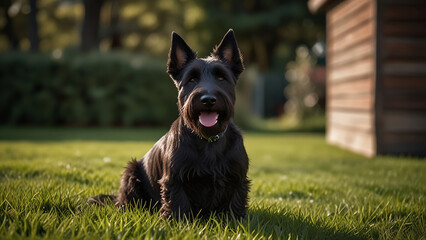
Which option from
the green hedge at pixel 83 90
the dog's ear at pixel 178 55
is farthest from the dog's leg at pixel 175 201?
the green hedge at pixel 83 90

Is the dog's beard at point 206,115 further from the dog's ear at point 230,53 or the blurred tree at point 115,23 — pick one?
the blurred tree at point 115,23

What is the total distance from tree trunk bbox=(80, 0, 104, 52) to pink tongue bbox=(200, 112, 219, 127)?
16263mm

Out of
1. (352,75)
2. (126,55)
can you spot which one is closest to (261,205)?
(352,75)

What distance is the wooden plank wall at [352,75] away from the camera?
7.72 metres

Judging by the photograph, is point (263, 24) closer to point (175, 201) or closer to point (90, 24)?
point (90, 24)

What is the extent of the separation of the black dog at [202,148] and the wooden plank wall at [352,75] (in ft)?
18.0

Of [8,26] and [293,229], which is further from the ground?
[8,26]

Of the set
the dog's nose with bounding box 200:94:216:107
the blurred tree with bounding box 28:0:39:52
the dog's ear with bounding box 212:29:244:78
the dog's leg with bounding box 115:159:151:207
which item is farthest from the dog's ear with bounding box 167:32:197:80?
the blurred tree with bounding box 28:0:39:52

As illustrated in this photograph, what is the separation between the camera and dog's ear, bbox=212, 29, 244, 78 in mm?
3180

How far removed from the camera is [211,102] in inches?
111

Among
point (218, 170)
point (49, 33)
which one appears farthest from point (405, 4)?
point (49, 33)

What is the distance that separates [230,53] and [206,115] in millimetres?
670

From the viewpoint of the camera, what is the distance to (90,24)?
58.4ft

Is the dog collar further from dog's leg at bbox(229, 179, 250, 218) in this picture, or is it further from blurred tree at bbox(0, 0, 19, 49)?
blurred tree at bbox(0, 0, 19, 49)
